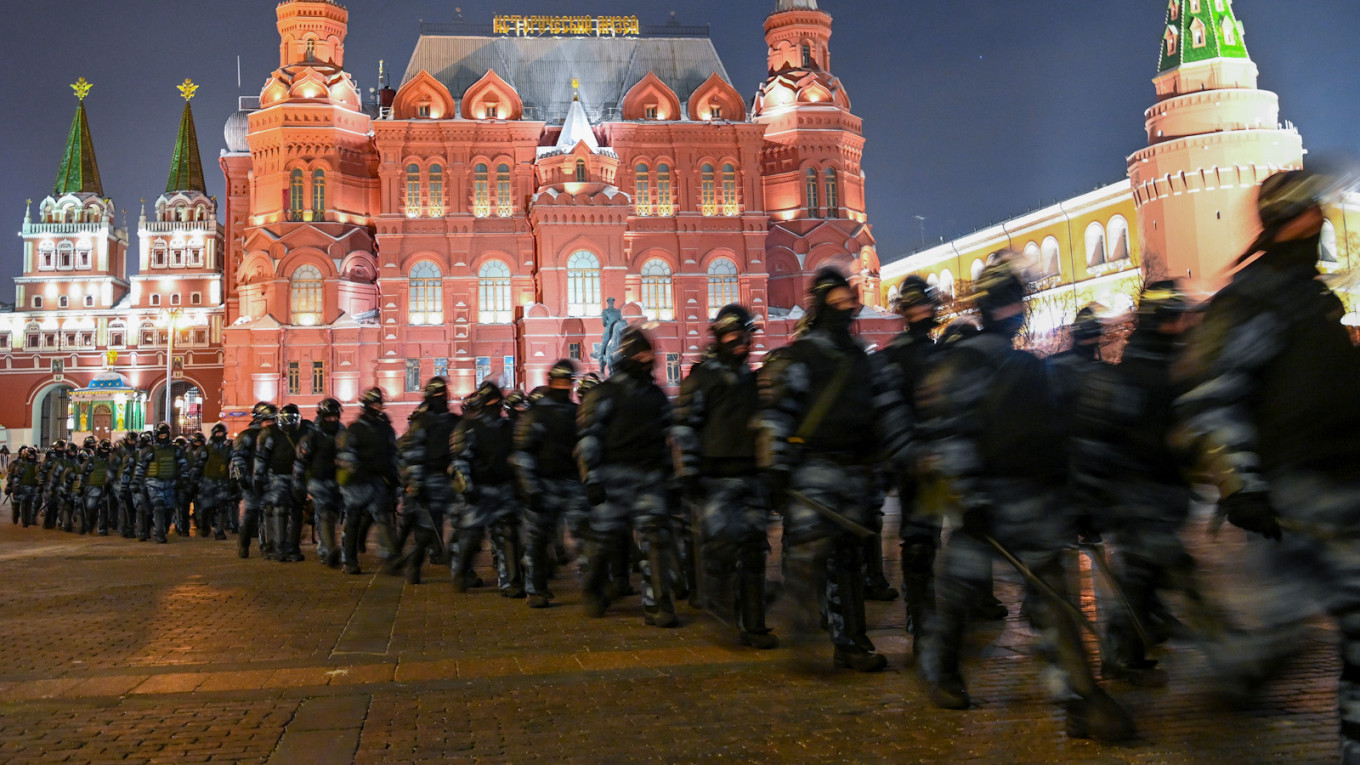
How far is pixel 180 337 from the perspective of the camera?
74375 millimetres

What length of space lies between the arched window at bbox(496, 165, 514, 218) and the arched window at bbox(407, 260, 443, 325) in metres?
4.40

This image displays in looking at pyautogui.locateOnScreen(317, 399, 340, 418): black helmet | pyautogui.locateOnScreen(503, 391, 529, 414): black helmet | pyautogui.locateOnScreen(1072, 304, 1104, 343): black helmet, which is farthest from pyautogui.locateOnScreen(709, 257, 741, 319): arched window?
pyautogui.locateOnScreen(1072, 304, 1104, 343): black helmet

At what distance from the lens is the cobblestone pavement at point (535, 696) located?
15.6 feet

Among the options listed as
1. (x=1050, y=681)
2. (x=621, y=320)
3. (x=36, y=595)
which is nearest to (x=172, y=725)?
(x=1050, y=681)

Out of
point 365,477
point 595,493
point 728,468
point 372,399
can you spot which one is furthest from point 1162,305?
point 372,399

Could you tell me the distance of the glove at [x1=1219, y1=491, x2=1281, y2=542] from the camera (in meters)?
3.82

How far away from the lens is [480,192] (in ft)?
159

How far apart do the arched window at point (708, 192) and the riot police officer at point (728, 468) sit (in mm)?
43345

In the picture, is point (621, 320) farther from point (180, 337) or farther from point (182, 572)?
point (180, 337)

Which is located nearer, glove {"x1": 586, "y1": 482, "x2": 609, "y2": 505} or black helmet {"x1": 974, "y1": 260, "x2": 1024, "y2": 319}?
black helmet {"x1": 974, "y1": 260, "x2": 1024, "y2": 319}

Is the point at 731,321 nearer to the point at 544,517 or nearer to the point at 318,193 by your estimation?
the point at 544,517

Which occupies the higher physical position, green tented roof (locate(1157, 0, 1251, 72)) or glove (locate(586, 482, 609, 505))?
green tented roof (locate(1157, 0, 1251, 72))

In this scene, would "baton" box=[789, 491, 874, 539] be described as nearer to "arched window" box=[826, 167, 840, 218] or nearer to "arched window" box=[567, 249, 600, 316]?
"arched window" box=[567, 249, 600, 316]

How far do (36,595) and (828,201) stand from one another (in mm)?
45220
